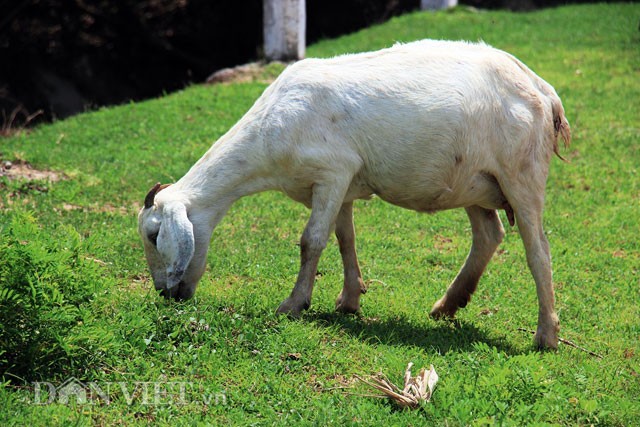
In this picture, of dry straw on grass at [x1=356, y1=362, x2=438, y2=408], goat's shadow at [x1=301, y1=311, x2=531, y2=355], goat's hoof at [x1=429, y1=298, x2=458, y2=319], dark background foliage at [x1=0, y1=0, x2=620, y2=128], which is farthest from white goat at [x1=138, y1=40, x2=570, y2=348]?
dark background foliage at [x1=0, y1=0, x2=620, y2=128]

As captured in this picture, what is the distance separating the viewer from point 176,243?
5.98 meters

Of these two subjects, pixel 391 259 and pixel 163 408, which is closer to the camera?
pixel 163 408

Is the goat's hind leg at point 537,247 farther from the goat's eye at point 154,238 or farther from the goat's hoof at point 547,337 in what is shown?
the goat's eye at point 154,238

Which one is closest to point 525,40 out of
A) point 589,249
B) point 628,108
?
point 628,108

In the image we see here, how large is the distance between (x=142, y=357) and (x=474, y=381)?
82.5 inches

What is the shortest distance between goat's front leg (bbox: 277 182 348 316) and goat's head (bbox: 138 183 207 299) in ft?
2.39

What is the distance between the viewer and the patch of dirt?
9.51 m

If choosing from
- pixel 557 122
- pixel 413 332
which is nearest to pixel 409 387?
pixel 413 332

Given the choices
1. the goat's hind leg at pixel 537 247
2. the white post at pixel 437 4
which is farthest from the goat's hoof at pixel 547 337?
the white post at pixel 437 4

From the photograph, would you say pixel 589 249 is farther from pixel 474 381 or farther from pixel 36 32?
pixel 36 32

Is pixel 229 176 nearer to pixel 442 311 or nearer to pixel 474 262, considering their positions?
pixel 442 311

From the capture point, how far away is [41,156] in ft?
33.8

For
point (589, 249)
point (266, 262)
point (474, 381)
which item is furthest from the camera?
point (589, 249)

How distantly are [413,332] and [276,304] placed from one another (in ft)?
3.55
